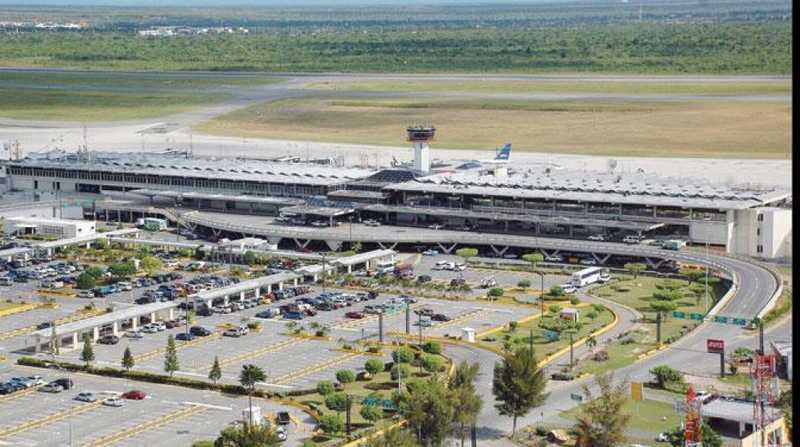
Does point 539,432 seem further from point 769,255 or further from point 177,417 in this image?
point 769,255

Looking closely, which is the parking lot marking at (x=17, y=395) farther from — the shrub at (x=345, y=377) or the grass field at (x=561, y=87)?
the grass field at (x=561, y=87)

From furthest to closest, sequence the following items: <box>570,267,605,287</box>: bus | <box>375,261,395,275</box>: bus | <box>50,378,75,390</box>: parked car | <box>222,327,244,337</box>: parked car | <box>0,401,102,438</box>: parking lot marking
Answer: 1. <box>375,261,395,275</box>: bus
2. <box>570,267,605,287</box>: bus
3. <box>222,327,244,337</box>: parked car
4. <box>50,378,75,390</box>: parked car
5. <box>0,401,102,438</box>: parking lot marking

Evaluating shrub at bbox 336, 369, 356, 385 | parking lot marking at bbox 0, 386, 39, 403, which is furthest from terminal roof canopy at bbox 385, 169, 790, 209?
parking lot marking at bbox 0, 386, 39, 403

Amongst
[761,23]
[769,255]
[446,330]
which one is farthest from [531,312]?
[761,23]

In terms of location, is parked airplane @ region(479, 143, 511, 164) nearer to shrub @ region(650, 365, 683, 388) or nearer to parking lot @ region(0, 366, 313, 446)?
shrub @ region(650, 365, 683, 388)

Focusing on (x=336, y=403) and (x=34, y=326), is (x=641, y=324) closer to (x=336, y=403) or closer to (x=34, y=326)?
(x=336, y=403)

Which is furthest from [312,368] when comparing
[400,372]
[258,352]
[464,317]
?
[464,317]

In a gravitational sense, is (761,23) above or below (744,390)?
above
